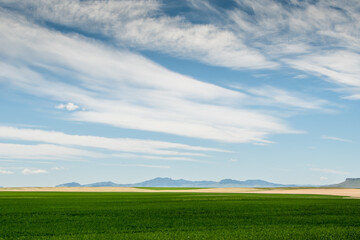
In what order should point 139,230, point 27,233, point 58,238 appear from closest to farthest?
1. point 58,238
2. point 27,233
3. point 139,230

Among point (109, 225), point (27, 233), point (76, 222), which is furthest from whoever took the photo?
point (76, 222)

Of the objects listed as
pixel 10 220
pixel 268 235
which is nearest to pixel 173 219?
pixel 268 235

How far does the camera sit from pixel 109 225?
23.4m

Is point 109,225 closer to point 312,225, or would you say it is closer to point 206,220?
point 206,220

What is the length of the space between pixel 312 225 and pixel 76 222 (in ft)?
51.1

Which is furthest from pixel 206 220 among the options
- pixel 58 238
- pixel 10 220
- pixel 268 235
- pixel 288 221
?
pixel 10 220

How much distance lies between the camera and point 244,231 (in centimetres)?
2078

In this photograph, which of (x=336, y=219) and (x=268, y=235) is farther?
(x=336, y=219)

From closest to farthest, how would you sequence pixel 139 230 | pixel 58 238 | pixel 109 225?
pixel 58 238, pixel 139 230, pixel 109 225

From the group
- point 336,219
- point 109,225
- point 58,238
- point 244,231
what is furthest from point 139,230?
point 336,219

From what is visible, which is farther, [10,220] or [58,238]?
[10,220]

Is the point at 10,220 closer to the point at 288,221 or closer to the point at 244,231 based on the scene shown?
the point at 244,231

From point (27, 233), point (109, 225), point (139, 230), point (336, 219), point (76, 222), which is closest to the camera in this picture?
point (27, 233)

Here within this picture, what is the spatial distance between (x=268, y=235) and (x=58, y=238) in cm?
1080
